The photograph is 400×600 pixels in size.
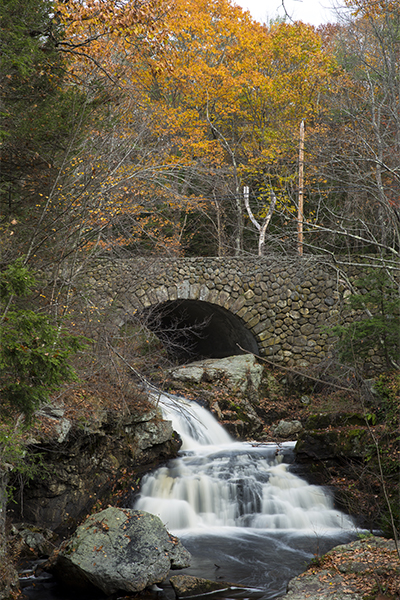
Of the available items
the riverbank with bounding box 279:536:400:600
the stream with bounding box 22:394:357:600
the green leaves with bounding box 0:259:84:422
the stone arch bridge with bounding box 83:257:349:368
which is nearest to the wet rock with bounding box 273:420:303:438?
the stream with bounding box 22:394:357:600

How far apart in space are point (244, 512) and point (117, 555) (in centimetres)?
271

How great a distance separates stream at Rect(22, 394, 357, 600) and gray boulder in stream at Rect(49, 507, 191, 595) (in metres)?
0.19

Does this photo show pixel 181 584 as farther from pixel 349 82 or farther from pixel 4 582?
pixel 349 82

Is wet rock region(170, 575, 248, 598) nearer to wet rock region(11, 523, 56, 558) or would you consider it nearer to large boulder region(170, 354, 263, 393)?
wet rock region(11, 523, 56, 558)

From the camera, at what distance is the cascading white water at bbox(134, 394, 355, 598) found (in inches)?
234

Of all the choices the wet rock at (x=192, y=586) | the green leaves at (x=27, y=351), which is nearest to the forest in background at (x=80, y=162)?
the green leaves at (x=27, y=351)

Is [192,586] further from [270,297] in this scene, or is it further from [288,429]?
[270,297]

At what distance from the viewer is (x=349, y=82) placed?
8711mm

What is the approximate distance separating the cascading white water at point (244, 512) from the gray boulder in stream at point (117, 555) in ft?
2.16

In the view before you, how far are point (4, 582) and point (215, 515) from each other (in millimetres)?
3484

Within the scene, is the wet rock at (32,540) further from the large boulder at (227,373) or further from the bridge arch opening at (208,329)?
the bridge arch opening at (208,329)

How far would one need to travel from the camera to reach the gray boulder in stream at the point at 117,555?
4.98 metres

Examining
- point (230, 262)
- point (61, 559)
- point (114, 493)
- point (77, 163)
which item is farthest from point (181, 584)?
point (230, 262)

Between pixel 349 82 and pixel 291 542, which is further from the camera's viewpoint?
pixel 349 82
